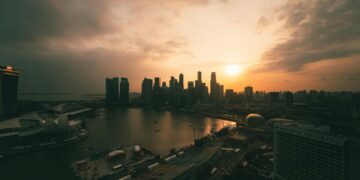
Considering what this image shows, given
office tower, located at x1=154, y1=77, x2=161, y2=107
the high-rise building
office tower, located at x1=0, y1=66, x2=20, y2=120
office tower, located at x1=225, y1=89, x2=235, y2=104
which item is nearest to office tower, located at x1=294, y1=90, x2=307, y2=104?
office tower, located at x1=225, y1=89, x2=235, y2=104

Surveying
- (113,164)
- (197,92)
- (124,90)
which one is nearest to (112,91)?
(124,90)

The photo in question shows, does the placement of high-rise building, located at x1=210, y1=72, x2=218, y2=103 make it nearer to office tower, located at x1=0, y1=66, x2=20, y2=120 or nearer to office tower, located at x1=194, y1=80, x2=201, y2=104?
office tower, located at x1=194, y1=80, x2=201, y2=104

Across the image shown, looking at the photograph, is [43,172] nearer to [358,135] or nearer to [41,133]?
[41,133]

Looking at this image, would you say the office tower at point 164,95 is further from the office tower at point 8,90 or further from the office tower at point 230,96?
the office tower at point 8,90

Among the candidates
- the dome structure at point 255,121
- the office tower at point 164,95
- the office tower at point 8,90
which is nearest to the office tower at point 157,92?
the office tower at point 164,95

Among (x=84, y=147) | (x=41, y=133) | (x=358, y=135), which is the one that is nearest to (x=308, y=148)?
(x=358, y=135)

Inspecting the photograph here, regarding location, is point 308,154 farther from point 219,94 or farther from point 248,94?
point 248,94
